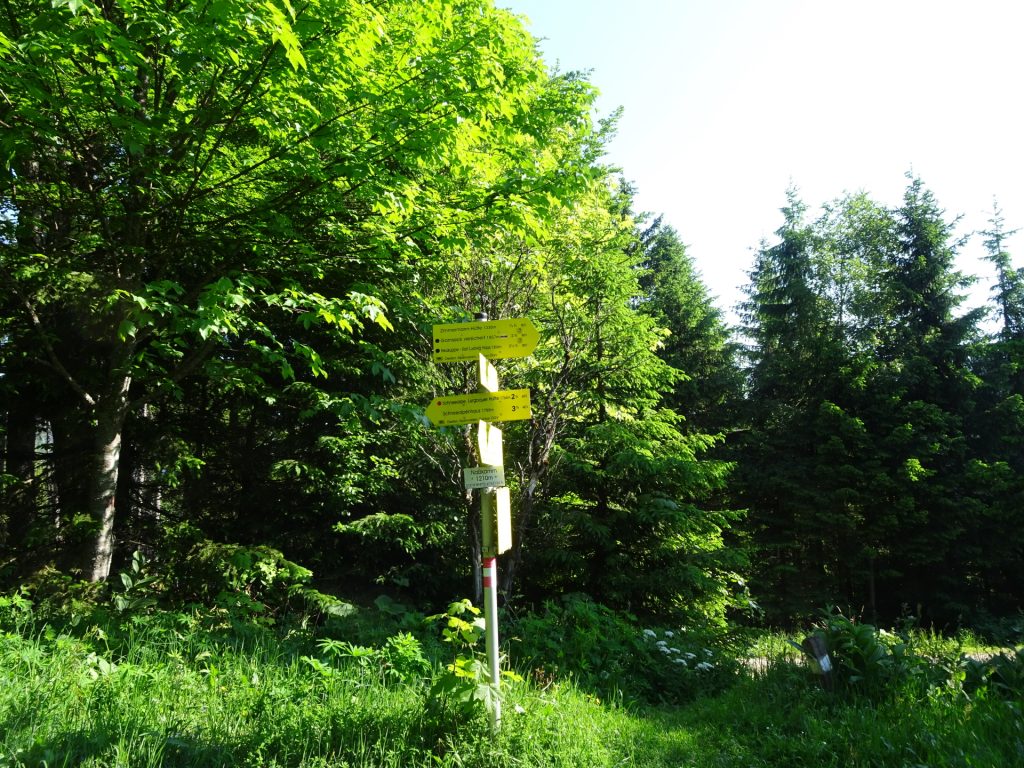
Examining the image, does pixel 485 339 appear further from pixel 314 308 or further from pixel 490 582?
pixel 314 308

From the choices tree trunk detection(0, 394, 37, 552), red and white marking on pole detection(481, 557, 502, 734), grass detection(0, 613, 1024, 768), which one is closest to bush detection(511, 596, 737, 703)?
grass detection(0, 613, 1024, 768)

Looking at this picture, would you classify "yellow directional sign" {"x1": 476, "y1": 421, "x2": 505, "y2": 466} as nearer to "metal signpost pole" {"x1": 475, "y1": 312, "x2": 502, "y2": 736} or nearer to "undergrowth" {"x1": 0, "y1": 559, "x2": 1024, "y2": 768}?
"metal signpost pole" {"x1": 475, "y1": 312, "x2": 502, "y2": 736}

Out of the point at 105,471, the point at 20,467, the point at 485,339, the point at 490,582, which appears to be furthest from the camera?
the point at 20,467

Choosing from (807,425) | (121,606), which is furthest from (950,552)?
(121,606)

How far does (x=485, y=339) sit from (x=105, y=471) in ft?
14.8

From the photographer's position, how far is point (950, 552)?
1647 cm

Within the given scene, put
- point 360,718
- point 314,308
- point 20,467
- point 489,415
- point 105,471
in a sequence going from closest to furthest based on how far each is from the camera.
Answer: point 360,718 → point 489,415 → point 314,308 → point 105,471 → point 20,467

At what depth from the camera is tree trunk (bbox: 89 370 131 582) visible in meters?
5.75

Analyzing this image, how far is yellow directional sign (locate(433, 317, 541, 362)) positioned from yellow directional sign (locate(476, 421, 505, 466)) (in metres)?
0.45

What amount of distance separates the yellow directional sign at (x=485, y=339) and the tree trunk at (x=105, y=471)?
3.89m

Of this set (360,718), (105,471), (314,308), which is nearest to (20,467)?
(105,471)

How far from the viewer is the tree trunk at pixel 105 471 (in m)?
5.75

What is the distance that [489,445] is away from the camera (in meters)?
3.57

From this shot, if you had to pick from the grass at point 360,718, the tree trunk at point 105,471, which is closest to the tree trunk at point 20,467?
the tree trunk at point 105,471
